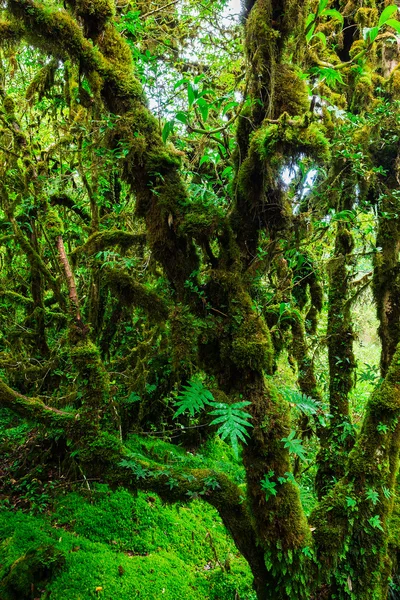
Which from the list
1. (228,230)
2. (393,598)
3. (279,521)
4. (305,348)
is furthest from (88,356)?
(393,598)

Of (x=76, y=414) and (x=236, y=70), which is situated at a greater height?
(x=236, y=70)

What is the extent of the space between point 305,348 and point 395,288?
1.46 meters

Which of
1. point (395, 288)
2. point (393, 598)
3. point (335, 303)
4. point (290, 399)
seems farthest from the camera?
point (335, 303)

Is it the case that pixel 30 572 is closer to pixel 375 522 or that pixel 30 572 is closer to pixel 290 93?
pixel 375 522

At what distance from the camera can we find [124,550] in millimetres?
4438

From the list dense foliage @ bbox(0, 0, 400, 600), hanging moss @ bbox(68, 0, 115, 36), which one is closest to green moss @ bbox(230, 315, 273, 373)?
dense foliage @ bbox(0, 0, 400, 600)

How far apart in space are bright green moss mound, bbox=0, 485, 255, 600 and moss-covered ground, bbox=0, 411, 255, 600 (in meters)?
0.01

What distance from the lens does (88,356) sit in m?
3.03

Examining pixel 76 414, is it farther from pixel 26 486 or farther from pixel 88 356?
pixel 26 486

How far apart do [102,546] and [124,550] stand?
0.31m

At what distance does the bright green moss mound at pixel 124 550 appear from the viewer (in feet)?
12.1

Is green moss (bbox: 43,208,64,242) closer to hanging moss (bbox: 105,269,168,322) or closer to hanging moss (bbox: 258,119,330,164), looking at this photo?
hanging moss (bbox: 105,269,168,322)

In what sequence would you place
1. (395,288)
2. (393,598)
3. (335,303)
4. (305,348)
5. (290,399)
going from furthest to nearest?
(305,348), (335,303), (395,288), (393,598), (290,399)

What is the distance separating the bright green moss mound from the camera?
12.1 ft
